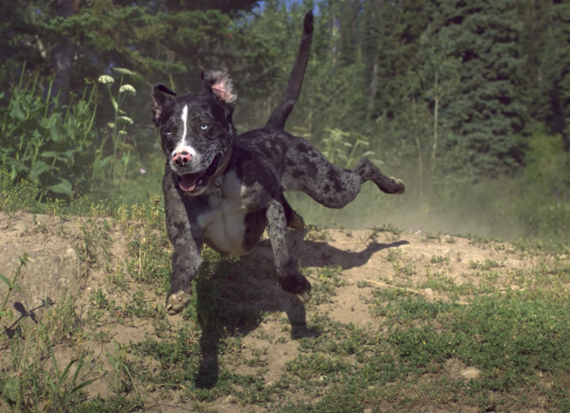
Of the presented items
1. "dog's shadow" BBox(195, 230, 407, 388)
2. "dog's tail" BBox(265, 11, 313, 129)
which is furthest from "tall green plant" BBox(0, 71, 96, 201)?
"dog's tail" BBox(265, 11, 313, 129)

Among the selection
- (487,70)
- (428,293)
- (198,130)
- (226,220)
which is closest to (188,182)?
(198,130)

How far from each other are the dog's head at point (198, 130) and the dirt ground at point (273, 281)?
1.44 metres

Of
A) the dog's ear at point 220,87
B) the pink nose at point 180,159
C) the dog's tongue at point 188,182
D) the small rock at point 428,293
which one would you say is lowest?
the small rock at point 428,293

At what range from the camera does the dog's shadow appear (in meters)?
5.48

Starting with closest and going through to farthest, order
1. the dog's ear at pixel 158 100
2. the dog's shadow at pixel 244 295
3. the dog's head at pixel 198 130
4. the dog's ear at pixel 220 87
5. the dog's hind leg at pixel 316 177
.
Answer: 1. the dog's head at pixel 198 130
2. the dog's ear at pixel 158 100
3. the dog's ear at pixel 220 87
4. the dog's shadow at pixel 244 295
5. the dog's hind leg at pixel 316 177

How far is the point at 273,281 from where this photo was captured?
6551 millimetres

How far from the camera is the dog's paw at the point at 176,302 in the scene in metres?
4.48

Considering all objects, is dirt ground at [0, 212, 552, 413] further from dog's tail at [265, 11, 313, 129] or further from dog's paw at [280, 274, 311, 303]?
dog's tail at [265, 11, 313, 129]

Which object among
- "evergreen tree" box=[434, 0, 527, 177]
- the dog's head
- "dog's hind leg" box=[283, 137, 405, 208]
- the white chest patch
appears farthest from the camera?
"evergreen tree" box=[434, 0, 527, 177]

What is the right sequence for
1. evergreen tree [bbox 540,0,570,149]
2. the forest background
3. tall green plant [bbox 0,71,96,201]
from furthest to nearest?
evergreen tree [bbox 540,0,570,149] → the forest background → tall green plant [bbox 0,71,96,201]

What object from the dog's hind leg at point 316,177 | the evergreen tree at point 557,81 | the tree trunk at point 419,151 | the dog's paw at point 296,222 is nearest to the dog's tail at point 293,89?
the dog's hind leg at point 316,177

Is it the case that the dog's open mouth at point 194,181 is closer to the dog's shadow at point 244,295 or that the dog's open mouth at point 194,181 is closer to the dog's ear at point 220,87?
the dog's ear at point 220,87

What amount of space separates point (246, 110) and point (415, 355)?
1595 cm

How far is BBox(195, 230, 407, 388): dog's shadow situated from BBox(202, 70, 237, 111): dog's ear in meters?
1.72
